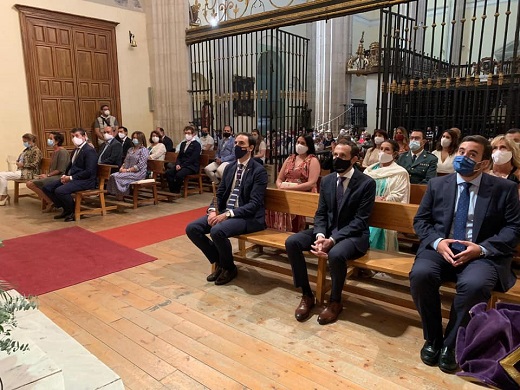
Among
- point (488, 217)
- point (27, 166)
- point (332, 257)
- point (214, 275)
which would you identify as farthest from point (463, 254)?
point (27, 166)

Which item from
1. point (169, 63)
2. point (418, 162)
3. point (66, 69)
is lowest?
point (418, 162)

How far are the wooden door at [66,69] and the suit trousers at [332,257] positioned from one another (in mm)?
7736

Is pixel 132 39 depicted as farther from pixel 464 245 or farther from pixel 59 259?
pixel 464 245

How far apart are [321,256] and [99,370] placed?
167 centimetres

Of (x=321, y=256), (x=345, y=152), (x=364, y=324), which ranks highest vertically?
(x=345, y=152)

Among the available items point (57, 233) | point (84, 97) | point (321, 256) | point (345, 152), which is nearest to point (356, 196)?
point (345, 152)

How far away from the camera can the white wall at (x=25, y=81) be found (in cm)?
812

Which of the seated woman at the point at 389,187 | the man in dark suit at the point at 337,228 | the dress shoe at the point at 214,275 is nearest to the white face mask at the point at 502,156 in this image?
the seated woman at the point at 389,187

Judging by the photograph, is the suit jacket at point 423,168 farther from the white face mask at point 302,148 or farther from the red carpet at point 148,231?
the red carpet at point 148,231

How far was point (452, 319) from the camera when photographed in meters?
2.42

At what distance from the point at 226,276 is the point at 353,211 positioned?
51.9 inches

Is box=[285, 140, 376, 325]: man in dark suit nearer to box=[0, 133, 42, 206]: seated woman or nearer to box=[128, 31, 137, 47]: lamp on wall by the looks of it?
box=[0, 133, 42, 206]: seated woman

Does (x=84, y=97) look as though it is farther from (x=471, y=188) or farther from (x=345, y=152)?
(x=471, y=188)

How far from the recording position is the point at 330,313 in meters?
2.93
